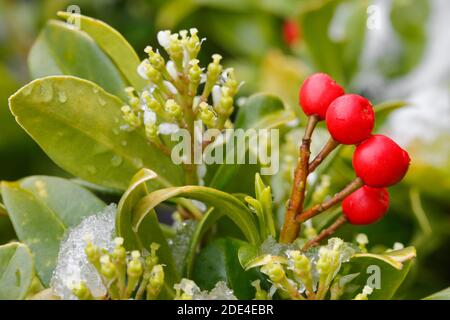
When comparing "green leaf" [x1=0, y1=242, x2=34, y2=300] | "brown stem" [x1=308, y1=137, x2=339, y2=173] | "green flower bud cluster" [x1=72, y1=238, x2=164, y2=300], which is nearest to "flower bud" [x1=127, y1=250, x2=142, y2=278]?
"green flower bud cluster" [x1=72, y1=238, x2=164, y2=300]

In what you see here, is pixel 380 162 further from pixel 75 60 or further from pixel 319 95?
pixel 75 60

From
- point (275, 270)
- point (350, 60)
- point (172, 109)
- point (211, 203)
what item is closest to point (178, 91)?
point (172, 109)

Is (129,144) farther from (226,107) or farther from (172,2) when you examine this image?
(172,2)

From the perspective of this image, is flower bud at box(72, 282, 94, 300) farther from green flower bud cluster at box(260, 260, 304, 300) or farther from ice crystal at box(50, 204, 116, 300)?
green flower bud cluster at box(260, 260, 304, 300)

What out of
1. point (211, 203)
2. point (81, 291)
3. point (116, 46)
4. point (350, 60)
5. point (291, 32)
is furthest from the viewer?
point (291, 32)

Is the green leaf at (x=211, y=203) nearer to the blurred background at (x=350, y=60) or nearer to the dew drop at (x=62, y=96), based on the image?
the dew drop at (x=62, y=96)

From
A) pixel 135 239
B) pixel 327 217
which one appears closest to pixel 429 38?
pixel 327 217
